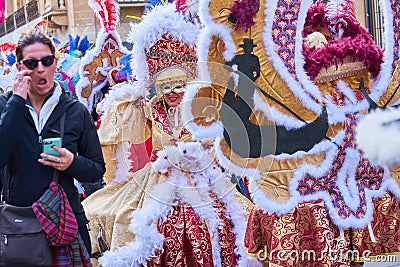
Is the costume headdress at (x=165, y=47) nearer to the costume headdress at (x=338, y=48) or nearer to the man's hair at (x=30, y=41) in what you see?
the costume headdress at (x=338, y=48)

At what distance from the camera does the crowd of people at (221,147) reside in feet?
14.1

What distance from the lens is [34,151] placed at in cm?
420

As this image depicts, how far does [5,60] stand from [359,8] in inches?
Answer: 231

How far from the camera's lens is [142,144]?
6.94 metres

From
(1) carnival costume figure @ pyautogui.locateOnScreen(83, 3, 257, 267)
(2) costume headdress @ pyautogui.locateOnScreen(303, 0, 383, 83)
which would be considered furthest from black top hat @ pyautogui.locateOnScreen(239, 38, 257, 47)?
(1) carnival costume figure @ pyautogui.locateOnScreen(83, 3, 257, 267)

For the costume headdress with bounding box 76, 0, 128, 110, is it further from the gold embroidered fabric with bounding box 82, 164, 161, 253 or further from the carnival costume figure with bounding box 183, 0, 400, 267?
the carnival costume figure with bounding box 183, 0, 400, 267

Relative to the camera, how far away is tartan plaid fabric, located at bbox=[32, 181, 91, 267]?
4152 mm

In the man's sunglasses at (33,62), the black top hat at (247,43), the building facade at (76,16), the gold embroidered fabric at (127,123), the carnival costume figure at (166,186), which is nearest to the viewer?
the man's sunglasses at (33,62)

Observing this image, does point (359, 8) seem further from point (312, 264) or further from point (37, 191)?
point (37, 191)

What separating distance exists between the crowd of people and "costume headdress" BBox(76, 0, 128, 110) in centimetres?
Result: 270

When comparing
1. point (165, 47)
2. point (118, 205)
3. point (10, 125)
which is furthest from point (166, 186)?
point (10, 125)

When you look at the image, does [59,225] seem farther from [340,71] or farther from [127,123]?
[127,123]

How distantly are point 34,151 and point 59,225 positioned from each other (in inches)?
15.4

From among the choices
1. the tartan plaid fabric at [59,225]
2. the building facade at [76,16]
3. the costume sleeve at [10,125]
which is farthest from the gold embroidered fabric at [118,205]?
the building facade at [76,16]
